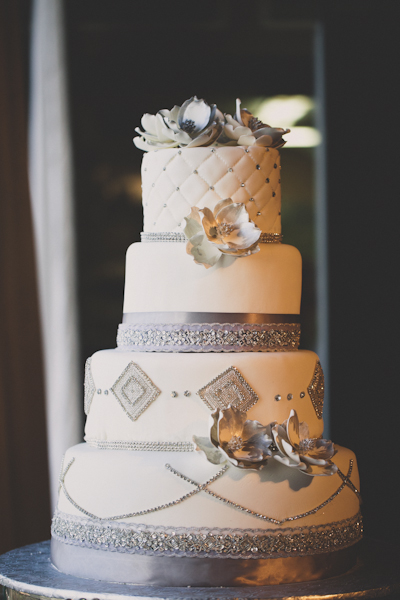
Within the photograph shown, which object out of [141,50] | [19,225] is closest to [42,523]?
[19,225]

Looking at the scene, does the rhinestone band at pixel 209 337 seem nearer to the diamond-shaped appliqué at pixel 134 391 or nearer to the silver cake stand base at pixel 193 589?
the diamond-shaped appliqué at pixel 134 391

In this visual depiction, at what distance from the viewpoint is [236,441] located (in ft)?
5.53

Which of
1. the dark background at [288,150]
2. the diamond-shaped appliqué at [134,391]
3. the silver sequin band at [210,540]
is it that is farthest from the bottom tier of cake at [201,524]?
the dark background at [288,150]

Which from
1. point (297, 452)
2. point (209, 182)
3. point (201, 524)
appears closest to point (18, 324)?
point (209, 182)

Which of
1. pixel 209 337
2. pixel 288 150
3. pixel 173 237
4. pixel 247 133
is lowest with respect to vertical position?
pixel 209 337

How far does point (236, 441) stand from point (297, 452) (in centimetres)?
14

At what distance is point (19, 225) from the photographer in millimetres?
3068

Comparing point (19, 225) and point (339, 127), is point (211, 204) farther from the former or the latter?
point (339, 127)

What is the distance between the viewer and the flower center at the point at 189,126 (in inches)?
74.9

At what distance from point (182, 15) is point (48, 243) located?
1207 millimetres

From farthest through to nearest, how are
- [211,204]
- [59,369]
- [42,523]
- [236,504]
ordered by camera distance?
[59,369], [42,523], [211,204], [236,504]

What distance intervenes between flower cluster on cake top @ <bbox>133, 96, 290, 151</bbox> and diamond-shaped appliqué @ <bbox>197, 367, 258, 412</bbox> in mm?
596

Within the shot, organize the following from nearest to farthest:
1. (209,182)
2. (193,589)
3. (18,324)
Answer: (193,589), (209,182), (18,324)

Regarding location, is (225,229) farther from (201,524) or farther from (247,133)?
(201,524)
